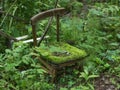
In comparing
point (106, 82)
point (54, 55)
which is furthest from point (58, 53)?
point (106, 82)

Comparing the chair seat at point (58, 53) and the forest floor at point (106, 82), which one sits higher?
the chair seat at point (58, 53)

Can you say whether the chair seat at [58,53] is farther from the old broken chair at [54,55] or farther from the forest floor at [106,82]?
the forest floor at [106,82]

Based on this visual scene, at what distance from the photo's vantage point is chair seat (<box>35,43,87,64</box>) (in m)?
5.02

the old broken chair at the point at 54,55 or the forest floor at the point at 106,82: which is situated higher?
the old broken chair at the point at 54,55

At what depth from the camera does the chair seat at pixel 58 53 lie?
502cm

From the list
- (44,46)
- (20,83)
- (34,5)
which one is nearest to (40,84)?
(20,83)

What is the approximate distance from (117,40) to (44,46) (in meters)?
1.97

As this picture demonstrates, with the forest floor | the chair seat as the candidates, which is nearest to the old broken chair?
the chair seat

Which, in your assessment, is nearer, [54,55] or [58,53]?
[54,55]

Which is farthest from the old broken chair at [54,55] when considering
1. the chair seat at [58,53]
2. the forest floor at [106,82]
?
the forest floor at [106,82]

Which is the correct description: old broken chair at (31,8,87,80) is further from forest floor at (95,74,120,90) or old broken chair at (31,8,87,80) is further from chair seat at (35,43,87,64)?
forest floor at (95,74,120,90)

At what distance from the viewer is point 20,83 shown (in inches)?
187

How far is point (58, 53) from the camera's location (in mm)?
5305

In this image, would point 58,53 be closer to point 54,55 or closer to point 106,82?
point 54,55
